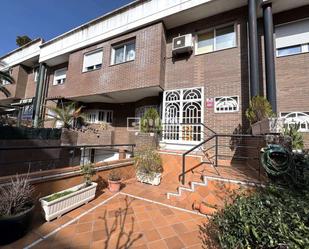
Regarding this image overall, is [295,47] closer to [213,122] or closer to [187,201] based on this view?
[213,122]

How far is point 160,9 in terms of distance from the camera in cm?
831

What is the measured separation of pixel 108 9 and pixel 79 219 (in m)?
10.9

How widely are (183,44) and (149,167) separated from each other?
575cm

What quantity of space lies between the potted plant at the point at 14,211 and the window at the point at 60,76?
11.3 meters

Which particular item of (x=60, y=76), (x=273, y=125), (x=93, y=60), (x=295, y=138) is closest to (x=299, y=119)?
(x=295, y=138)

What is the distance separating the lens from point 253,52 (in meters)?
6.50

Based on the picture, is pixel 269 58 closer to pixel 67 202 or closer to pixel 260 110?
pixel 260 110

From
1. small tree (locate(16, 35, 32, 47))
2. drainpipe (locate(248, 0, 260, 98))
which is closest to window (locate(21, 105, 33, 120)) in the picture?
small tree (locate(16, 35, 32, 47))

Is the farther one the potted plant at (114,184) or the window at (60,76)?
the window at (60,76)

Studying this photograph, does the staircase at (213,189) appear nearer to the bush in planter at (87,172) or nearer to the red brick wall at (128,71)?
the bush in planter at (87,172)

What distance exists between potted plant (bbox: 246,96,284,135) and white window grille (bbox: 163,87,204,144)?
2.30 m

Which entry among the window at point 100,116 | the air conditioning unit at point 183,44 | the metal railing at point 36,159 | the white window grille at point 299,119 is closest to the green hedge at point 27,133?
the metal railing at point 36,159

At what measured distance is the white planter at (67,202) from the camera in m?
3.59

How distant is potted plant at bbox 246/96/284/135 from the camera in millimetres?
4199
